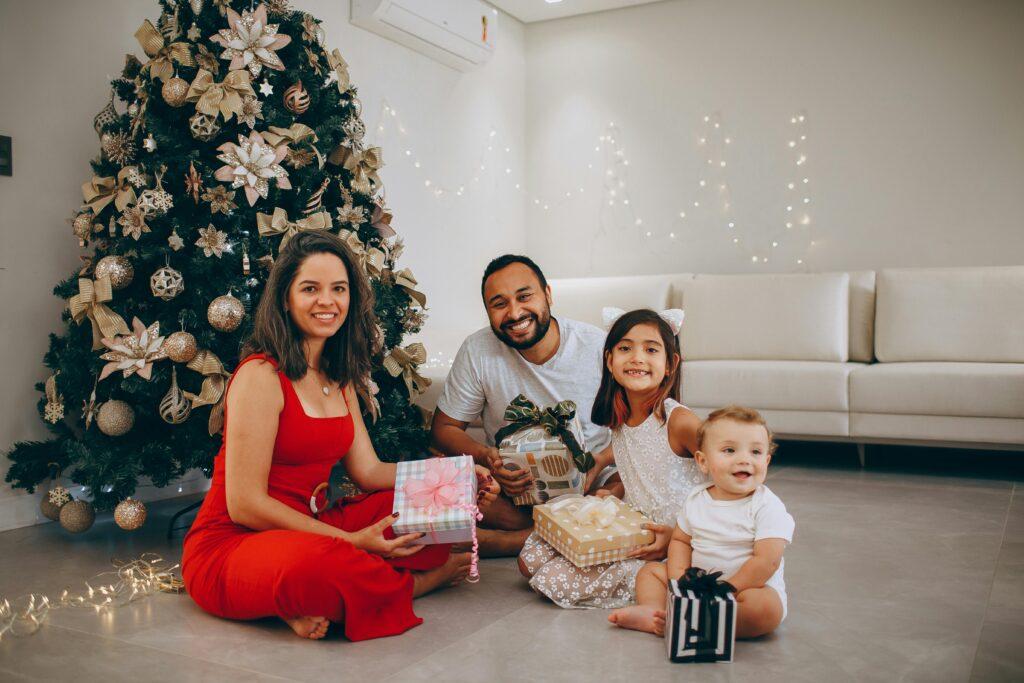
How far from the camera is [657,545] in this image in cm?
198

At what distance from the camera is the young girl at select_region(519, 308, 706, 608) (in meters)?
2.00

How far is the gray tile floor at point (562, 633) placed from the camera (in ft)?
5.25

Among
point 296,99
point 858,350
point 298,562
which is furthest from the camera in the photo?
point 858,350

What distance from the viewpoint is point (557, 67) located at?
213 inches

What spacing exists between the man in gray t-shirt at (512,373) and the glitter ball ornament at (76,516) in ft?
3.49

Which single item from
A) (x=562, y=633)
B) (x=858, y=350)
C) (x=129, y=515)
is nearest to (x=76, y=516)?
(x=129, y=515)

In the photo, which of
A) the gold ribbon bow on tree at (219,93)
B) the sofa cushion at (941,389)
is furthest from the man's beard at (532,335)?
the sofa cushion at (941,389)

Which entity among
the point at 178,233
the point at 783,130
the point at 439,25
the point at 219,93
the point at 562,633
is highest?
the point at 439,25

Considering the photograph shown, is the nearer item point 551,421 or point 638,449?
point 638,449

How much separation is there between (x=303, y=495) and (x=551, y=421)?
69 centimetres

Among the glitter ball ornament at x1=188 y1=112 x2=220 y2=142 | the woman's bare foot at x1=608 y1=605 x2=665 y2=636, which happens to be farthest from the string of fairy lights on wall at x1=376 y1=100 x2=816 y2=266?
the woman's bare foot at x1=608 y1=605 x2=665 y2=636

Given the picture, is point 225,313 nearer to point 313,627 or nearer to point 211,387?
point 211,387

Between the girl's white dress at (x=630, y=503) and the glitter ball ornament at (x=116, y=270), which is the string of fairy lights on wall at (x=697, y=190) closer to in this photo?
the glitter ball ornament at (x=116, y=270)

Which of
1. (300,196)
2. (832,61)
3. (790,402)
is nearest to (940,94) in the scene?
(832,61)
